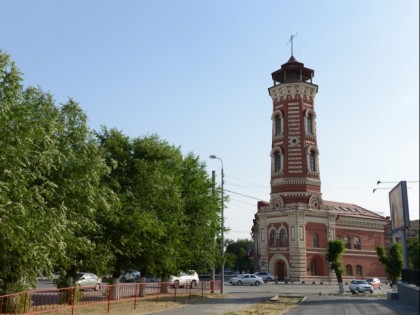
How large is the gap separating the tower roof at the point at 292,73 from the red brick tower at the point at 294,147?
1.91 metres

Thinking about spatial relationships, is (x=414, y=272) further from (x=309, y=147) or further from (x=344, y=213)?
(x=344, y=213)

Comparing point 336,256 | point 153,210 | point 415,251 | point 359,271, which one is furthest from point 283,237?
point 153,210

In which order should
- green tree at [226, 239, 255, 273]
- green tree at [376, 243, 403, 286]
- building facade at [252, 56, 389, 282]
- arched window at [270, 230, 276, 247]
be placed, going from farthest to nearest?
green tree at [226, 239, 255, 273]
arched window at [270, 230, 276, 247]
building facade at [252, 56, 389, 282]
green tree at [376, 243, 403, 286]

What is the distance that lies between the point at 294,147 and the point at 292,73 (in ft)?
42.6

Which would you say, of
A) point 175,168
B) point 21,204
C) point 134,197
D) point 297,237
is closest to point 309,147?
point 297,237

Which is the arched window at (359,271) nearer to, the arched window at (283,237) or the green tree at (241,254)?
the arched window at (283,237)

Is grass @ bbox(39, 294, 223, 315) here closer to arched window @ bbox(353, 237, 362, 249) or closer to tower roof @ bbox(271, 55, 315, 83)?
arched window @ bbox(353, 237, 362, 249)

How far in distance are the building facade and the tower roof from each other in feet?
0.71

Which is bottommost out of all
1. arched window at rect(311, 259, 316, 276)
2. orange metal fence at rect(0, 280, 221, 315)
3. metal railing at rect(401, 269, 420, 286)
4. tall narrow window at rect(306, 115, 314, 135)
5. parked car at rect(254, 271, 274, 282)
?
orange metal fence at rect(0, 280, 221, 315)

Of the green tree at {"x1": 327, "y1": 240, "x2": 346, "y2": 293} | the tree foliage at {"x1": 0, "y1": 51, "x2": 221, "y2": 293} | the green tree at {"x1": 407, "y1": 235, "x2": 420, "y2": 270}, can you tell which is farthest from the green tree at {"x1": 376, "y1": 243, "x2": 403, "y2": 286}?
the tree foliage at {"x1": 0, "y1": 51, "x2": 221, "y2": 293}

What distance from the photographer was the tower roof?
6794 cm

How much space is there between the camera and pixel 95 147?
882 inches

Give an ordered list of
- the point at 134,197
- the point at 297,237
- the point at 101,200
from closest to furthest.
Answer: the point at 101,200
the point at 134,197
the point at 297,237

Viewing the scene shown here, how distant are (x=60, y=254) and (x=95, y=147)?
605cm
